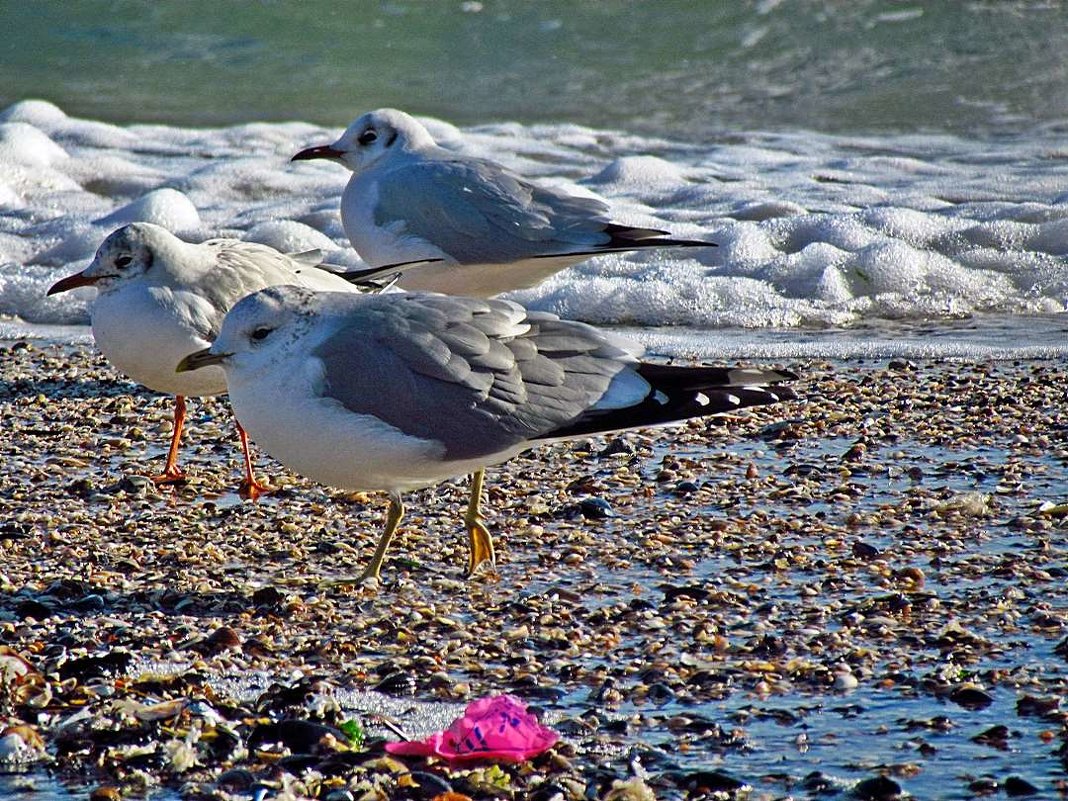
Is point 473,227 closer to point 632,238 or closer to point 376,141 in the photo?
point 632,238

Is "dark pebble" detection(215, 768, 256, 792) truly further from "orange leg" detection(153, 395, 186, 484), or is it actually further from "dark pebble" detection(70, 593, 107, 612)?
"orange leg" detection(153, 395, 186, 484)

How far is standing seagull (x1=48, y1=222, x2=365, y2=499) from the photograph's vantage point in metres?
5.08

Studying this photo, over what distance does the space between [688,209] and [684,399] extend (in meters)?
6.01

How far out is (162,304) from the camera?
510cm

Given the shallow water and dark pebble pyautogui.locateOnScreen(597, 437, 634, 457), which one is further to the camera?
the shallow water

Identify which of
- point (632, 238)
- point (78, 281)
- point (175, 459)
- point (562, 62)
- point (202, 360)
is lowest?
point (175, 459)

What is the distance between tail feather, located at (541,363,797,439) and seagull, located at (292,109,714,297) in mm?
2391

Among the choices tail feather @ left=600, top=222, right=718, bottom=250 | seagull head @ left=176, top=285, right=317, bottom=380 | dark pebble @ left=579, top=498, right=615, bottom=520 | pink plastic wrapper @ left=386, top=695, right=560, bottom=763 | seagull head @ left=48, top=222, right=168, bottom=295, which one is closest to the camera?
pink plastic wrapper @ left=386, top=695, right=560, bottom=763

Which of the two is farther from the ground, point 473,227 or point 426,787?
point 473,227

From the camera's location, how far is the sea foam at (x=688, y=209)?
26.3 feet

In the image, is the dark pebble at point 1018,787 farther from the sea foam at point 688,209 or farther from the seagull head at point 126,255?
the sea foam at point 688,209

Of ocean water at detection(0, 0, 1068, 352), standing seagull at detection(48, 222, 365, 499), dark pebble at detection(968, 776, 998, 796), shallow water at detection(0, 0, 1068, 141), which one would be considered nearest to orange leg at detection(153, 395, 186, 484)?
standing seagull at detection(48, 222, 365, 499)

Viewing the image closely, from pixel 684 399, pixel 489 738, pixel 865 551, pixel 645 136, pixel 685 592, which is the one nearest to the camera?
pixel 489 738

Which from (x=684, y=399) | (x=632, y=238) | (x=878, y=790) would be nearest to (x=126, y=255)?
(x=684, y=399)
